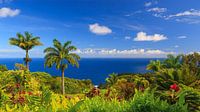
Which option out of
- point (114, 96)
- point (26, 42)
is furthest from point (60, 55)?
point (114, 96)

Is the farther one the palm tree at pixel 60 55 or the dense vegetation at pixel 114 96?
the palm tree at pixel 60 55

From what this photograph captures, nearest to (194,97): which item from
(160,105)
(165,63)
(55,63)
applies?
(160,105)

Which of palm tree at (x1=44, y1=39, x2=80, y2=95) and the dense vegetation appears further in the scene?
palm tree at (x1=44, y1=39, x2=80, y2=95)

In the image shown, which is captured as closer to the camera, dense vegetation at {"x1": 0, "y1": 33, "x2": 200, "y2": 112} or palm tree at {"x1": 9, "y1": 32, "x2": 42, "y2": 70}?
dense vegetation at {"x1": 0, "y1": 33, "x2": 200, "y2": 112}

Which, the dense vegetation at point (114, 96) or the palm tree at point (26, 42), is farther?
the palm tree at point (26, 42)

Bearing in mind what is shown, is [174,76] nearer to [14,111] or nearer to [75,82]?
[14,111]

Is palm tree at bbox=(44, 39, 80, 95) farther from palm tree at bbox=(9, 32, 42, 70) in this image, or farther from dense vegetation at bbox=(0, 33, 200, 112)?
dense vegetation at bbox=(0, 33, 200, 112)

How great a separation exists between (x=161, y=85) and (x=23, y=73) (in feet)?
39.5

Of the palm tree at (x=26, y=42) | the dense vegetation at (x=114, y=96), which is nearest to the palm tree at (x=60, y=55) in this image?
the palm tree at (x=26, y=42)

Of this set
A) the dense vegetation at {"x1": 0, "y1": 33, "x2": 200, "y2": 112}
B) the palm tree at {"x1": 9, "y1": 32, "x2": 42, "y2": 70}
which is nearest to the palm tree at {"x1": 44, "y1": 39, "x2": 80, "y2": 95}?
the palm tree at {"x1": 9, "y1": 32, "x2": 42, "y2": 70}

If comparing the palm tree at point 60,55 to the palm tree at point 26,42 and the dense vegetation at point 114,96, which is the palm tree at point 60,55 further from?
the dense vegetation at point 114,96

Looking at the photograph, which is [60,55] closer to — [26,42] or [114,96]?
[26,42]

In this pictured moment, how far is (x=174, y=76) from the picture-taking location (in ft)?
55.5

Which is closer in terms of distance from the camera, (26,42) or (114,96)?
(114,96)
